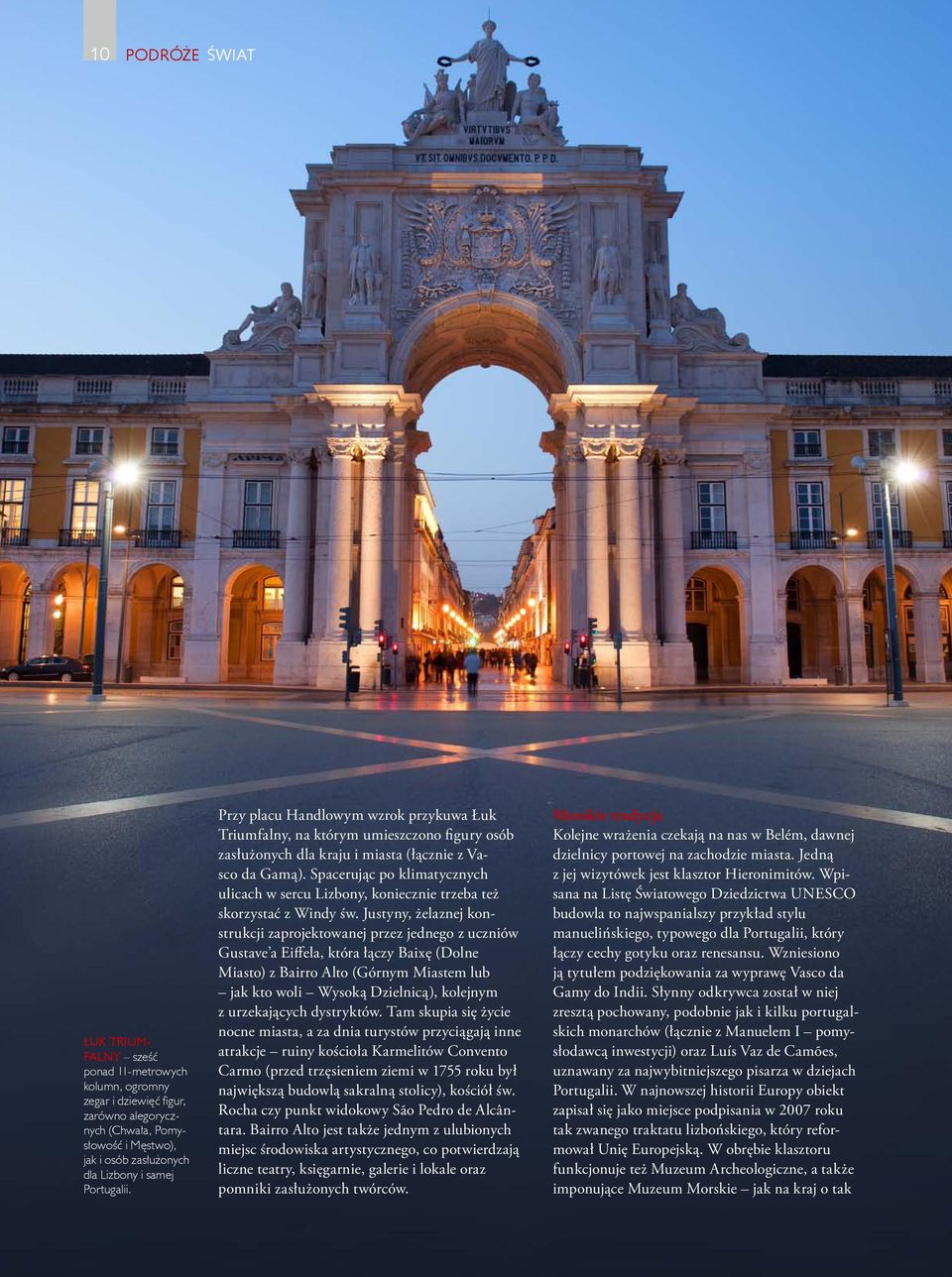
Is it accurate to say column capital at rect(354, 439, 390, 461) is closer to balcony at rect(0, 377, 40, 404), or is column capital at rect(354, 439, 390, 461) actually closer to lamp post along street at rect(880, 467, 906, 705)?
lamp post along street at rect(880, 467, 906, 705)

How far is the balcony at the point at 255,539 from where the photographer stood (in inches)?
1363

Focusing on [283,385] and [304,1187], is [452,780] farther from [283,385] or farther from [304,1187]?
[283,385]

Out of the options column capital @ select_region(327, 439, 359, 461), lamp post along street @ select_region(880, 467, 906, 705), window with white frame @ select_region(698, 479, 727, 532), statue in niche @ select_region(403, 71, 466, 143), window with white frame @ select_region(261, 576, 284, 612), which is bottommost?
lamp post along street @ select_region(880, 467, 906, 705)

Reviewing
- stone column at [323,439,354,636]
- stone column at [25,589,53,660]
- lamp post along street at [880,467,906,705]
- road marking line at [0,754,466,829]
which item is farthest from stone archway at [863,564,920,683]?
stone column at [25,589,53,660]

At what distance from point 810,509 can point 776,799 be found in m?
33.2

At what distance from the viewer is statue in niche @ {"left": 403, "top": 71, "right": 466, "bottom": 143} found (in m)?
33.8

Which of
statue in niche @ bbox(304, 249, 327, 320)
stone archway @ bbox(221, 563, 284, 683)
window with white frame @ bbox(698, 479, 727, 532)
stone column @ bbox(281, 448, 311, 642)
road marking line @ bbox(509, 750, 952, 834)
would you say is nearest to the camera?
road marking line @ bbox(509, 750, 952, 834)

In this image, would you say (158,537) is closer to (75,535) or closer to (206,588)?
Result: (206,588)

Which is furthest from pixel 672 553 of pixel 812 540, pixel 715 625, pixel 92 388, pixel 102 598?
pixel 92 388

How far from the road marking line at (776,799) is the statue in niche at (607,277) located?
2863 centimetres

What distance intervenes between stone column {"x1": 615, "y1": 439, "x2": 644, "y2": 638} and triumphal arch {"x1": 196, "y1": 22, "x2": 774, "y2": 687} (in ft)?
0.29

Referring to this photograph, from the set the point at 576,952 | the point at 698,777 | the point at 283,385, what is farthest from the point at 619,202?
the point at 576,952

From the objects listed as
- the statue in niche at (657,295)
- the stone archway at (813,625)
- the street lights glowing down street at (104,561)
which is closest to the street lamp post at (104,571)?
the street lights glowing down street at (104,561)

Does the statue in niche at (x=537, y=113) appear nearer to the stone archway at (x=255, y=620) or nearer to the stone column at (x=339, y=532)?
the stone column at (x=339, y=532)
